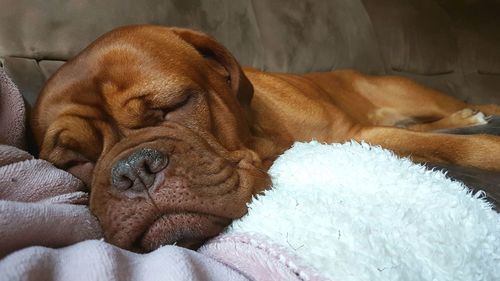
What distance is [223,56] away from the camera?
1604 millimetres

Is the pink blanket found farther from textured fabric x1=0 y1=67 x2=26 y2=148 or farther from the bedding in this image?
textured fabric x1=0 y1=67 x2=26 y2=148

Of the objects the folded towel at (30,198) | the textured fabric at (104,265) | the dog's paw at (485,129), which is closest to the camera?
the textured fabric at (104,265)

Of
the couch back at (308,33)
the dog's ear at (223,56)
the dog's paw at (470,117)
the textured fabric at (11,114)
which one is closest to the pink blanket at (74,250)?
the textured fabric at (11,114)

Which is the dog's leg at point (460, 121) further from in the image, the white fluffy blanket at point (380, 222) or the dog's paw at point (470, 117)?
the white fluffy blanket at point (380, 222)

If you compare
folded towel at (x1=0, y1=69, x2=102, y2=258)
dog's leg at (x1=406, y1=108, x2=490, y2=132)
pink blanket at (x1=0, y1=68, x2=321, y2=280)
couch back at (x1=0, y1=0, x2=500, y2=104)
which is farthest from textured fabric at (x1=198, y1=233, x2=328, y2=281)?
dog's leg at (x1=406, y1=108, x2=490, y2=132)

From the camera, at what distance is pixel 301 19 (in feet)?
9.18

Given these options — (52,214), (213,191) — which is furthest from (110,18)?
(52,214)

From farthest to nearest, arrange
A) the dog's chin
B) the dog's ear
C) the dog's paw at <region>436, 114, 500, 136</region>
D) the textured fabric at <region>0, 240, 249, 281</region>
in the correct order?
the dog's paw at <region>436, 114, 500, 136</region>
the dog's ear
the dog's chin
the textured fabric at <region>0, 240, 249, 281</region>

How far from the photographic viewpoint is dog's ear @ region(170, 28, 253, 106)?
159 cm

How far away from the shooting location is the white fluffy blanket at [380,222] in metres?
0.90

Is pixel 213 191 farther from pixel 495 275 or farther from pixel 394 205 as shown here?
pixel 495 275

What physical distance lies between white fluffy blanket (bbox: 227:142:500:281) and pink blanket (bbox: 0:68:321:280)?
2.2 inches

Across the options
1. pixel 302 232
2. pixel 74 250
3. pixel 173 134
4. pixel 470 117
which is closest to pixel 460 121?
pixel 470 117

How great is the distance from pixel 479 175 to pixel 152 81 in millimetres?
902
